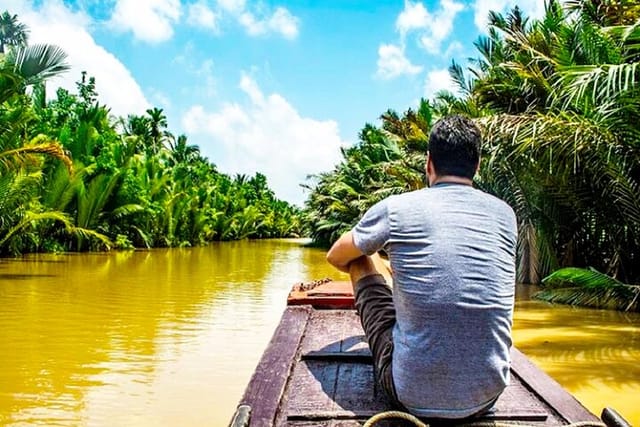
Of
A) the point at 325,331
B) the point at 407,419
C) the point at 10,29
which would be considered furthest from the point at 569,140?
the point at 10,29

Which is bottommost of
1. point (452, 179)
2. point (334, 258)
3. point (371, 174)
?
point (334, 258)

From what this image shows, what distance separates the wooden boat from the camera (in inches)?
94.6

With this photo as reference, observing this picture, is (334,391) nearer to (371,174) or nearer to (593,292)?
(593,292)

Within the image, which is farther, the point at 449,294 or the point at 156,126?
the point at 156,126

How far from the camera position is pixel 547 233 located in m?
12.1

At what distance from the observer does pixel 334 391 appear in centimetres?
276

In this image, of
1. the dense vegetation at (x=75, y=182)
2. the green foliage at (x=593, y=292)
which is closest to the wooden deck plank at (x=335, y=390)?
the green foliage at (x=593, y=292)

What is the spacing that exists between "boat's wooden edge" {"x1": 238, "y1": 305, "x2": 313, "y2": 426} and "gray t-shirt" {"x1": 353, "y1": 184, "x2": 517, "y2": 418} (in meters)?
0.47

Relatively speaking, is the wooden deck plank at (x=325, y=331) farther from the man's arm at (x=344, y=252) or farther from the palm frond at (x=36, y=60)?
the palm frond at (x=36, y=60)

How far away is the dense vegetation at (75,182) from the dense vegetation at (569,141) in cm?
844

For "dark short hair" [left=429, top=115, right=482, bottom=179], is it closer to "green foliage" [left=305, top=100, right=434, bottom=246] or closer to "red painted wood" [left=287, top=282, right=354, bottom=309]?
"red painted wood" [left=287, top=282, right=354, bottom=309]

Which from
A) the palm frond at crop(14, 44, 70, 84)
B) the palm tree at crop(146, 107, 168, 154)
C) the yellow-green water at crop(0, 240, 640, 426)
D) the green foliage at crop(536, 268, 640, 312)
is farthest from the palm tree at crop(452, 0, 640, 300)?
the palm tree at crop(146, 107, 168, 154)

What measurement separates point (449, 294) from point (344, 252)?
1.73 feet

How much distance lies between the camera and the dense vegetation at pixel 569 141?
8656 millimetres
